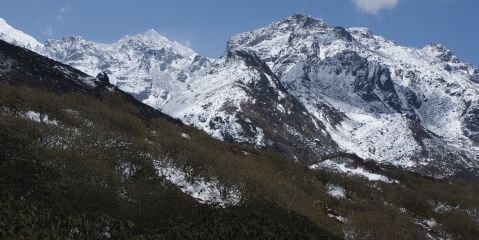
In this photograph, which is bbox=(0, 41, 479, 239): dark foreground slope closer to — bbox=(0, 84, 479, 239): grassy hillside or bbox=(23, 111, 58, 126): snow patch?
bbox=(0, 84, 479, 239): grassy hillside

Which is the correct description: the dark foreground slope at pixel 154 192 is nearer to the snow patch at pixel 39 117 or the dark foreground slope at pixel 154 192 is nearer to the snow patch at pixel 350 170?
the snow patch at pixel 39 117

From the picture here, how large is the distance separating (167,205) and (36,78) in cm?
6916

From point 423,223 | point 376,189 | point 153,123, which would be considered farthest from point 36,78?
point 423,223

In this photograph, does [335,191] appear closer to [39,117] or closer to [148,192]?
[148,192]

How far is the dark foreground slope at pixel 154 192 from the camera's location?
40.9m

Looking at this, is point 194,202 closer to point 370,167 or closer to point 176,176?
point 176,176

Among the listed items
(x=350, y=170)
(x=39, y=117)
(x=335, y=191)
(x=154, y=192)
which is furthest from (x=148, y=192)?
(x=350, y=170)

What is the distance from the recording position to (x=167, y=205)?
4709 centimetres

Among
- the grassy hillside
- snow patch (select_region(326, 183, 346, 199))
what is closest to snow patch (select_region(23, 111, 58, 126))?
the grassy hillside

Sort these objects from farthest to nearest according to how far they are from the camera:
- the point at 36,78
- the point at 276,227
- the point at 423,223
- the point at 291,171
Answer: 1. the point at 36,78
2. the point at 291,171
3. the point at 423,223
4. the point at 276,227

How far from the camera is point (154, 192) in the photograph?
48.8 m

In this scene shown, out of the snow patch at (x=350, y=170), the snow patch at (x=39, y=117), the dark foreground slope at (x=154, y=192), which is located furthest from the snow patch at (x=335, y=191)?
the snow patch at (x=39, y=117)

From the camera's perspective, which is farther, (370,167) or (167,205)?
(370,167)

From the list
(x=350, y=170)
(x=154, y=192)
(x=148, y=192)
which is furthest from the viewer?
(x=350, y=170)
